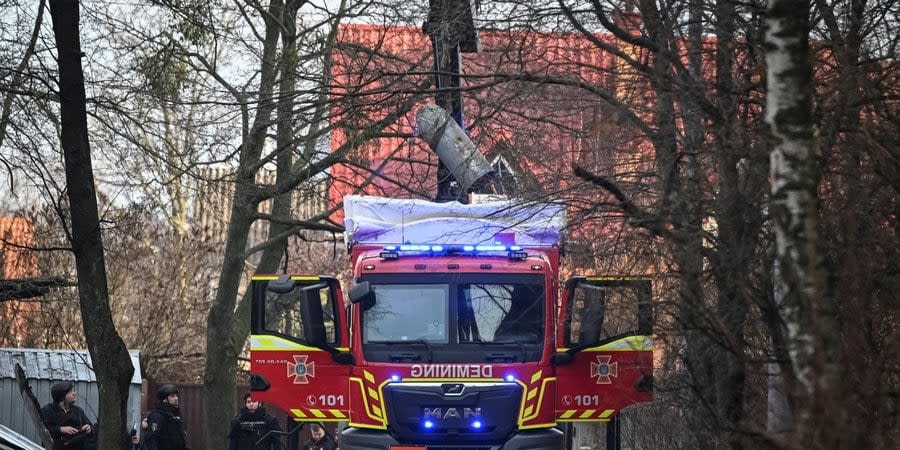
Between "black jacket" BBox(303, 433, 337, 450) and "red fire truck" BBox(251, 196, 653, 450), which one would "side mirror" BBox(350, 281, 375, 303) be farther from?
"black jacket" BBox(303, 433, 337, 450)

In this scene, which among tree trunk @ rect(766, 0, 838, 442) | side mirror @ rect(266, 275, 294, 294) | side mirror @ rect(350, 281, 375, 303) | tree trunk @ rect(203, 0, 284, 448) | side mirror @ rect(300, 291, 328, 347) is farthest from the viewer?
tree trunk @ rect(203, 0, 284, 448)

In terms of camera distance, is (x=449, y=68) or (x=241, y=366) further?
(x=241, y=366)

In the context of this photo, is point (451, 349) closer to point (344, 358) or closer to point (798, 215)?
point (344, 358)

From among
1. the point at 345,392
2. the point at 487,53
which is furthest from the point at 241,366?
the point at 487,53

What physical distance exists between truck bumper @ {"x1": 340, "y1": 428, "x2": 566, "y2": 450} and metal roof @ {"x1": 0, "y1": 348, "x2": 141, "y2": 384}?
622 centimetres

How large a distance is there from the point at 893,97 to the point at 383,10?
1179 cm

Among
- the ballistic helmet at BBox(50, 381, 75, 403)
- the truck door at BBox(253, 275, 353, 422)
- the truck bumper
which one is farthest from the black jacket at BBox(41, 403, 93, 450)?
the truck bumper

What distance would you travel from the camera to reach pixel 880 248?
723cm

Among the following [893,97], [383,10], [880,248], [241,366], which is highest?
[383,10]

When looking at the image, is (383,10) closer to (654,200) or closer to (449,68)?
(449,68)

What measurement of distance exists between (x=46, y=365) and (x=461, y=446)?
340 inches

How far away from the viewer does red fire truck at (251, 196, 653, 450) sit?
14.2 m

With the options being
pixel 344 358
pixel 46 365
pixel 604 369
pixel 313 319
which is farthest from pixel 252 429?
pixel 604 369

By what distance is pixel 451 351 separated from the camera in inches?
559
